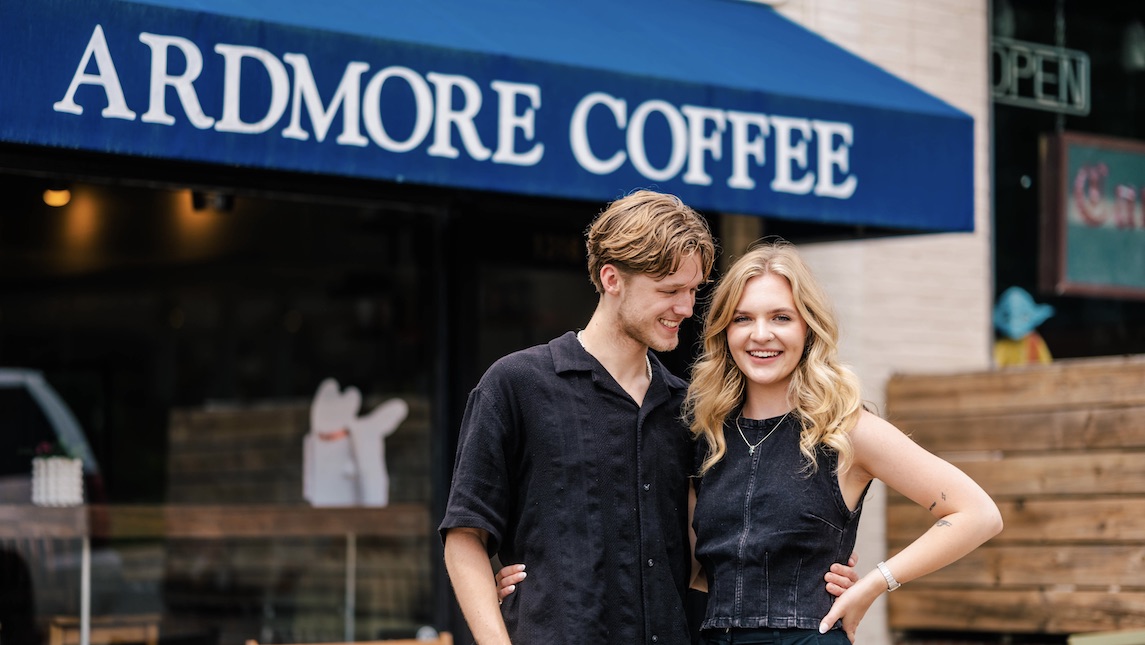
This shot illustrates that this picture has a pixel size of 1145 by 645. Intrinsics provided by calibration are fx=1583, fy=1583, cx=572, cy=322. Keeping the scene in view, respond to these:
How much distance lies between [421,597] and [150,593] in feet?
3.87

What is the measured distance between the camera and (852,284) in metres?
7.49

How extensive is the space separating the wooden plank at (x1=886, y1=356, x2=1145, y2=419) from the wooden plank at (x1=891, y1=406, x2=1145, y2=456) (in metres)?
0.03

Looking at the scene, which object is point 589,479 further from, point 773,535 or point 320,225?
point 320,225

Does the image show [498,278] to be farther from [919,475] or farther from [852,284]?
[919,475]

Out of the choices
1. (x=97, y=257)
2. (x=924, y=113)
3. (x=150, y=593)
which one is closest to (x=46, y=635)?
(x=150, y=593)

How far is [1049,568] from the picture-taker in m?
6.50

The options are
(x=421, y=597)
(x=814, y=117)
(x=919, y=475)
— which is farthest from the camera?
(x=421, y=597)

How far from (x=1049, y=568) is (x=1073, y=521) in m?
0.24

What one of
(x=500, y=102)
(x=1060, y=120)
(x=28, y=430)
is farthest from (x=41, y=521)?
(x=1060, y=120)

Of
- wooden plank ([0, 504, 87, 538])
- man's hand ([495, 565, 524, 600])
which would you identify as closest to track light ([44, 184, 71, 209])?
wooden plank ([0, 504, 87, 538])

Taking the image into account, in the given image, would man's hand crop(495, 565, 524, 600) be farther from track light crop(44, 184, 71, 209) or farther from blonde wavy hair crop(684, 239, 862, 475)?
track light crop(44, 184, 71, 209)

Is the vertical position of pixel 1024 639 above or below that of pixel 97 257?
below

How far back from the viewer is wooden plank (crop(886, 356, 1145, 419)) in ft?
20.6

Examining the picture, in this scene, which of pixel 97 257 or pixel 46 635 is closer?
pixel 46 635
